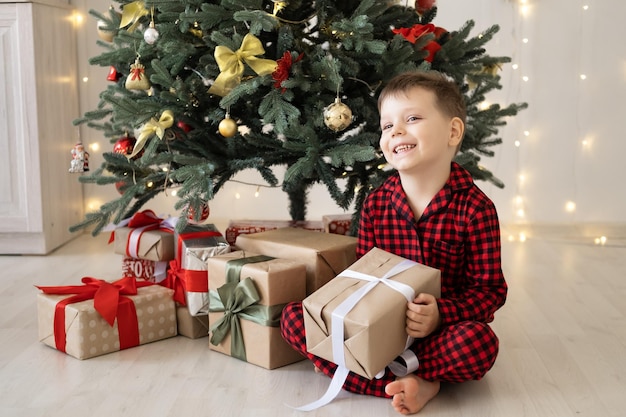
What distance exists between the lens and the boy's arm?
1685mm

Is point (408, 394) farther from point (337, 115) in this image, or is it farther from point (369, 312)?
point (337, 115)

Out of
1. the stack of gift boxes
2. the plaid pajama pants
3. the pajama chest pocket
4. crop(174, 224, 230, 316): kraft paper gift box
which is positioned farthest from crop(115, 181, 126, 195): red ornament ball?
the pajama chest pocket

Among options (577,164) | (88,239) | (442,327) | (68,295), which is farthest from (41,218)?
(577,164)

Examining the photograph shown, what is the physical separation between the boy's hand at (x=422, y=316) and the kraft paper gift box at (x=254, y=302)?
34 cm

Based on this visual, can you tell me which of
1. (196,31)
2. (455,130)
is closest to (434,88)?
(455,130)

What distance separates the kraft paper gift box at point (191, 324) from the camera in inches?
78.5

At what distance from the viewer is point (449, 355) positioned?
158 cm

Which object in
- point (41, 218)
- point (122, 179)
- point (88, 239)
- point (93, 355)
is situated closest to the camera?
point (93, 355)

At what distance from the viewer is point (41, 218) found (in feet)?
9.60

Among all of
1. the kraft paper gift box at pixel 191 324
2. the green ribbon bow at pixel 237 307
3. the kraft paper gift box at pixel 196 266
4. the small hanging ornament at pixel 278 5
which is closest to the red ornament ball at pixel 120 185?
the kraft paper gift box at pixel 196 266

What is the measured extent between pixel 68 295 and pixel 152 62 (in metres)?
0.63

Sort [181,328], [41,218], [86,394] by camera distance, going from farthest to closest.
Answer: [41,218] → [181,328] → [86,394]

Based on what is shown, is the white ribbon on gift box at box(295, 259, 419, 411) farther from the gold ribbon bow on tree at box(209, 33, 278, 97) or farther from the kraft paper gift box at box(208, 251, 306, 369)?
the gold ribbon bow on tree at box(209, 33, 278, 97)

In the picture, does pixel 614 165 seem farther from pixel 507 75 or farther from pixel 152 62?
pixel 152 62
